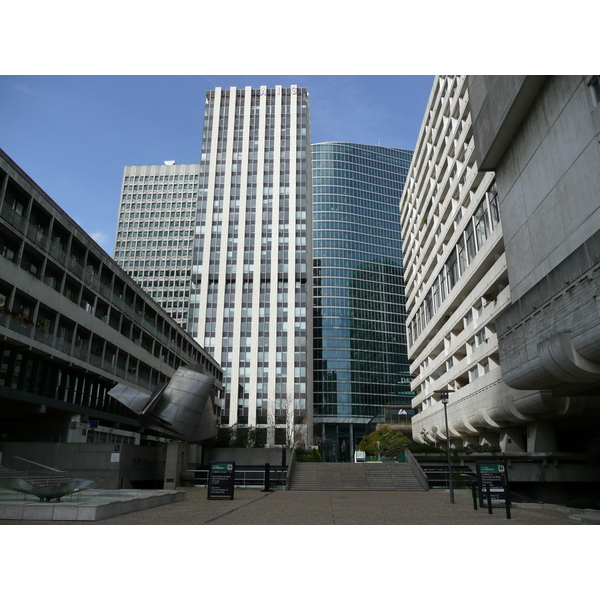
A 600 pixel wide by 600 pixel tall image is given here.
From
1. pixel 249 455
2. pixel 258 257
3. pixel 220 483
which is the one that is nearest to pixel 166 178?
pixel 258 257

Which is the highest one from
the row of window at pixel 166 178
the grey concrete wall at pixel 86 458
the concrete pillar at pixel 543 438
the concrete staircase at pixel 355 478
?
the row of window at pixel 166 178

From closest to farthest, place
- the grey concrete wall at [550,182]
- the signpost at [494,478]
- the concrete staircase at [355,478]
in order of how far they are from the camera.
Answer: the signpost at [494,478] → the grey concrete wall at [550,182] → the concrete staircase at [355,478]

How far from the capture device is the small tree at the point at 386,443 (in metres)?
48.8

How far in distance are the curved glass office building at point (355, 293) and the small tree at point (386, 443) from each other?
46956 mm

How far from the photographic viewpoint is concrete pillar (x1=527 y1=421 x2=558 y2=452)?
32188 millimetres

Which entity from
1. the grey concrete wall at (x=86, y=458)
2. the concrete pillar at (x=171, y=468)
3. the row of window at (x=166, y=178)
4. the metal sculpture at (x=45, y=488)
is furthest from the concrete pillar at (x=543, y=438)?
the row of window at (x=166, y=178)

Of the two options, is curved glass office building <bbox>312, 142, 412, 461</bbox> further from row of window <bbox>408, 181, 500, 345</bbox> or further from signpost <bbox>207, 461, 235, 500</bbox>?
signpost <bbox>207, 461, 235, 500</bbox>

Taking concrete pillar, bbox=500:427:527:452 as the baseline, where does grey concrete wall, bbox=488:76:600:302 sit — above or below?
above

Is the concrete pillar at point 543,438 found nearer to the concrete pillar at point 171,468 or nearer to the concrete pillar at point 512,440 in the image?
the concrete pillar at point 512,440

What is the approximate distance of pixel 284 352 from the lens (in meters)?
97.2

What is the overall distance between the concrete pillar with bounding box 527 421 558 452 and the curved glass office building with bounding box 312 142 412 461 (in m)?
85.0

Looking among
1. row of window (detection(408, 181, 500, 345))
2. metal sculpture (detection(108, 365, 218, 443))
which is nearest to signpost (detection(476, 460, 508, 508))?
metal sculpture (detection(108, 365, 218, 443))

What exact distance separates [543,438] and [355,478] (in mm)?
12156

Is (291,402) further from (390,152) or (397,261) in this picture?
(390,152)
